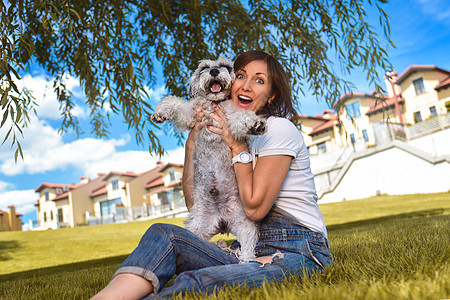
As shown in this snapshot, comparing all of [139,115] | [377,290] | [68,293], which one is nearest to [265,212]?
[377,290]

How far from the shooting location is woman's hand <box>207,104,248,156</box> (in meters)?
2.77

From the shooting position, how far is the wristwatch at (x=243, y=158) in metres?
2.67

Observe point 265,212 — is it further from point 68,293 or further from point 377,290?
Result: point 68,293

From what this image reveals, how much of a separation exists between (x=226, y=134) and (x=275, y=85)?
2.48ft

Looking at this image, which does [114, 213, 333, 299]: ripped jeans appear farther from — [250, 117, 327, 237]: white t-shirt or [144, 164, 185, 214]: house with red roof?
[144, 164, 185, 214]: house with red roof

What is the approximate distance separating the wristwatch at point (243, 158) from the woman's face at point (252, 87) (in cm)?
53

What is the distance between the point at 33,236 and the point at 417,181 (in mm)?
22160

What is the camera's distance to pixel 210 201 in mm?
2969

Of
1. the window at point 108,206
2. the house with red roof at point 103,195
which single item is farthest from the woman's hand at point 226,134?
the window at point 108,206

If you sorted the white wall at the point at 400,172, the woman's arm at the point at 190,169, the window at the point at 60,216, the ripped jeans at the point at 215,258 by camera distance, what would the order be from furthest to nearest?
the window at the point at 60,216 < the white wall at the point at 400,172 < the woman's arm at the point at 190,169 < the ripped jeans at the point at 215,258

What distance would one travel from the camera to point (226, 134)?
2.79m

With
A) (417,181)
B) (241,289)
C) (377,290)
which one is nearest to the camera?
(377,290)

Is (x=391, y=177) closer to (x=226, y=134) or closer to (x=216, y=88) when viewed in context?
(x=216, y=88)

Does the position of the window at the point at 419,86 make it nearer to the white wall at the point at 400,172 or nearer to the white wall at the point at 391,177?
the white wall at the point at 400,172
